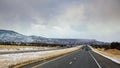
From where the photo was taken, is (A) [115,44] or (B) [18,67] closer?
(B) [18,67]

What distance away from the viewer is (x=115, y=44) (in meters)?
124

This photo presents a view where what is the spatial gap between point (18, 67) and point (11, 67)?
72cm

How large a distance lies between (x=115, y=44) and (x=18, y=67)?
107m

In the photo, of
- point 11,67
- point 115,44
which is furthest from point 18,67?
point 115,44

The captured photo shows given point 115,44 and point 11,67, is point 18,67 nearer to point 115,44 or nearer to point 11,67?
point 11,67

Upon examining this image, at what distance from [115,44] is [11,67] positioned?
108 meters

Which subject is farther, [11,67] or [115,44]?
[115,44]

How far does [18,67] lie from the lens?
69.7ft

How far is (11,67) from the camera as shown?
816 inches
